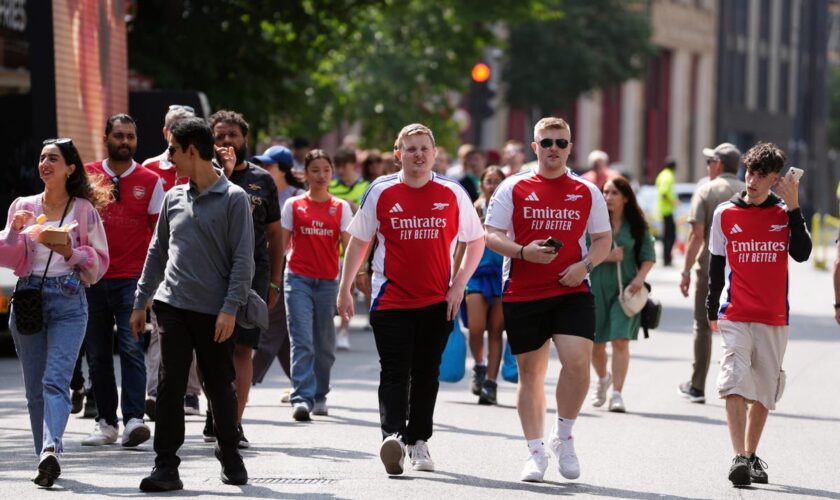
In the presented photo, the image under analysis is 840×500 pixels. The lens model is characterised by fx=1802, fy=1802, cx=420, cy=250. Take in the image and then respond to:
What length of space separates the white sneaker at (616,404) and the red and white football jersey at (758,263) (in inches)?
126

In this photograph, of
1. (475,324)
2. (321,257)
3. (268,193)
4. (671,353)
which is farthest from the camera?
(671,353)

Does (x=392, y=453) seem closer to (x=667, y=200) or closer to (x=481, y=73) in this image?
(x=481, y=73)

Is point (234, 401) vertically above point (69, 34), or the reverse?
point (69, 34)

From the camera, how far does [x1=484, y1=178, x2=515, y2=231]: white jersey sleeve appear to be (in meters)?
8.72

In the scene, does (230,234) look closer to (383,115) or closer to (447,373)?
(447,373)

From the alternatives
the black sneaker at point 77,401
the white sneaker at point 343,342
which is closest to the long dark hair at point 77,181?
the black sneaker at point 77,401

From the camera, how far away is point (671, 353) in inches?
645

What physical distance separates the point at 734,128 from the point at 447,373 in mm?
61740

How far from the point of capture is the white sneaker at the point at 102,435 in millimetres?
9742

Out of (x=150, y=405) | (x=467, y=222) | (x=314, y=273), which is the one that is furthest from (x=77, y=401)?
(x=467, y=222)

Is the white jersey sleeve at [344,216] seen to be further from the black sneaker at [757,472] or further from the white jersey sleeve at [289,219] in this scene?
the black sneaker at [757,472]

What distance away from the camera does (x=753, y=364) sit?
345 inches

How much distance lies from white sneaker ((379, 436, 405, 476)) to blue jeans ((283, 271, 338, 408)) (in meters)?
2.70

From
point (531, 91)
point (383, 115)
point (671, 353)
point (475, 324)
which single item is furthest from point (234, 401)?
point (531, 91)
